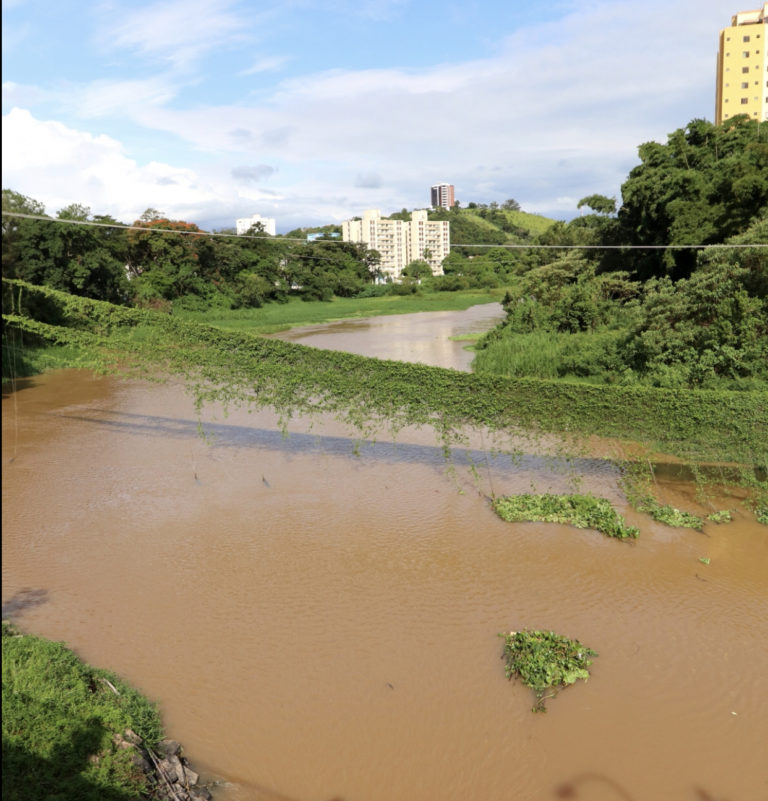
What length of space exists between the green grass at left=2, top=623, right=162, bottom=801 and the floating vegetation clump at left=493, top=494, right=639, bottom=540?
4.94 metres

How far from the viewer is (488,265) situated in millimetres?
59094

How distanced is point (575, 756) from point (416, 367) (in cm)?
552

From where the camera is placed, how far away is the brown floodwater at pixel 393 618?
14.9ft

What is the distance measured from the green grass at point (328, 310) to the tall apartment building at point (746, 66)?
19.1 metres

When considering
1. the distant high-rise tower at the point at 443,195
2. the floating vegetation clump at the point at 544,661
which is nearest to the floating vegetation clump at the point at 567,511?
the floating vegetation clump at the point at 544,661

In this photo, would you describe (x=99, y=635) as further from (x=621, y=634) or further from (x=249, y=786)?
(x=621, y=634)

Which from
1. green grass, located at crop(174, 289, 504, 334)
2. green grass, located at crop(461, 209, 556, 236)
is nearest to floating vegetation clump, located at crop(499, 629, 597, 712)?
green grass, located at crop(174, 289, 504, 334)

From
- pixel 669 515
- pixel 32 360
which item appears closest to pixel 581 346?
pixel 669 515

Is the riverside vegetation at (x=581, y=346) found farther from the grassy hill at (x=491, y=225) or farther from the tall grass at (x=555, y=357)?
the grassy hill at (x=491, y=225)

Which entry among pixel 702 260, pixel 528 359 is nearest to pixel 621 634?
pixel 702 260

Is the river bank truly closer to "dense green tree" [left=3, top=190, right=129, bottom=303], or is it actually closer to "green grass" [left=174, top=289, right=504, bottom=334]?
"dense green tree" [left=3, top=190, right=129, bottom=303]

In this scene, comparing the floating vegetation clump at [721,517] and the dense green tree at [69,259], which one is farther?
the dense green tree at [69,259]

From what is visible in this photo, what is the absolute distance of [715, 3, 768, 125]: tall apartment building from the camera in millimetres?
41188

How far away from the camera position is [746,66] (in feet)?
137
